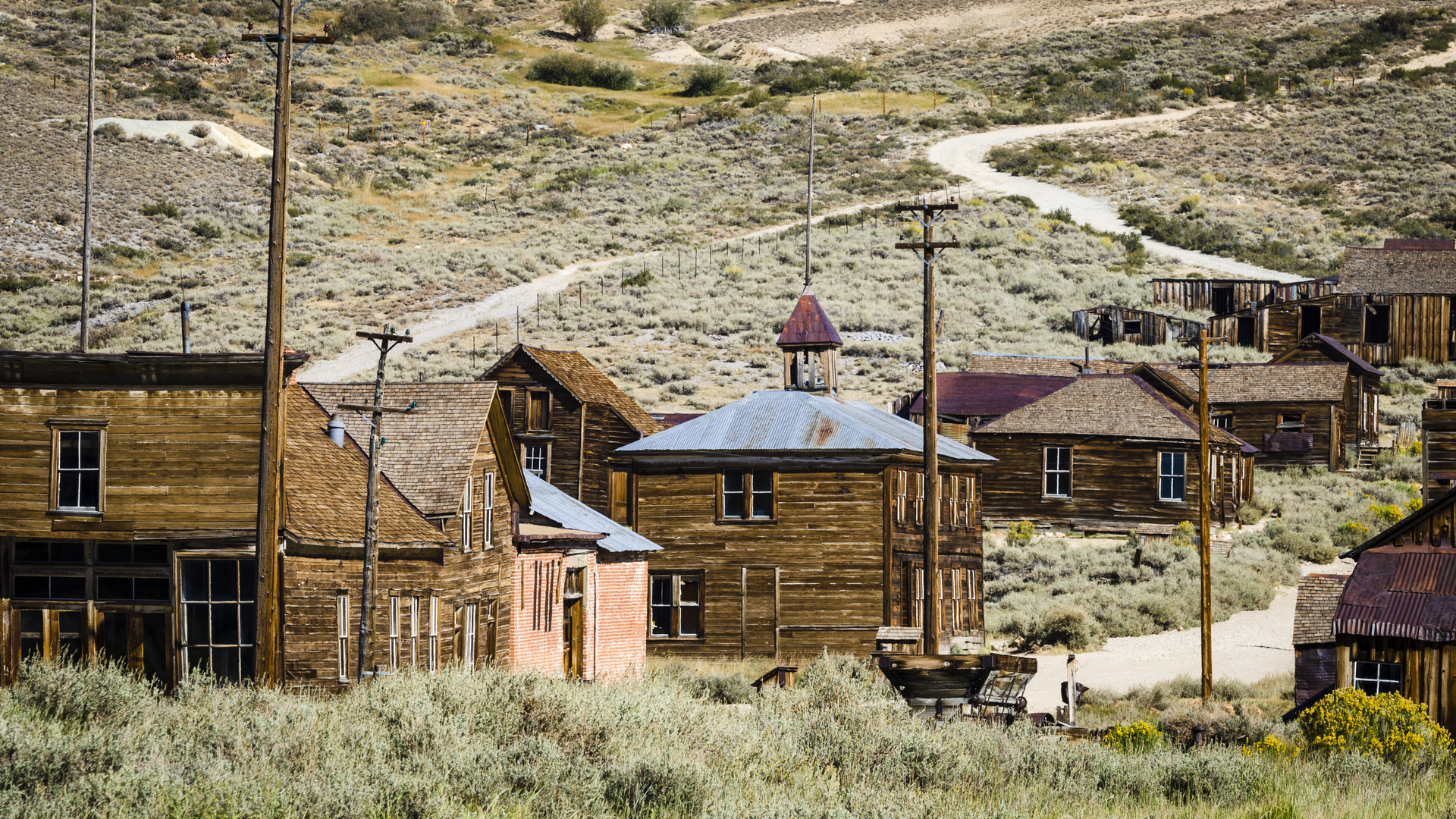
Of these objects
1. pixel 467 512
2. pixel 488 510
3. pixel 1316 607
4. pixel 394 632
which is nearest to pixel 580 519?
pixel 488 510

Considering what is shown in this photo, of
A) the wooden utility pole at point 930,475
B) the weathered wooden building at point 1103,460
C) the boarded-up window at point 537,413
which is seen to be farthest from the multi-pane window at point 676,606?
the weathered wooden building at point 1103,460

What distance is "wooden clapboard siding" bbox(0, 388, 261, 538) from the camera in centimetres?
2120

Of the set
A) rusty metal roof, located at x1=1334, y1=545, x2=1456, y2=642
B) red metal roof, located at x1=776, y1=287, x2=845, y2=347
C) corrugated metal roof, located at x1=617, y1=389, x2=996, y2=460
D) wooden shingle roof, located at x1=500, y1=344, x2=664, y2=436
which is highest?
red metal roof, located at x1=776, y1=287, x2=845, y2=347

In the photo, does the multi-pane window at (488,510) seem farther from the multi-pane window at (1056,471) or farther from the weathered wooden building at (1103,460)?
the multi-pane window at (1056,471)

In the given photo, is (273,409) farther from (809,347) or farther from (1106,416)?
(1106,416)

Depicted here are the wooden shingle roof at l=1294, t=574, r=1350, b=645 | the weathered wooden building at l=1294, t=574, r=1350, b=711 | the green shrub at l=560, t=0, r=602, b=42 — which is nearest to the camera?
the weathered wooden building at l=1294, t=574, r=1350, b=711

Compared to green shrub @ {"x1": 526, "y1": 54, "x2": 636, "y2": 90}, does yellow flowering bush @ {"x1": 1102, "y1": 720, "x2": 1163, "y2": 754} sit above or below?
below

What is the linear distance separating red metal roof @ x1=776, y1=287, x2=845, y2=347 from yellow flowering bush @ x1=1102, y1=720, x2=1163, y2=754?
17.9m

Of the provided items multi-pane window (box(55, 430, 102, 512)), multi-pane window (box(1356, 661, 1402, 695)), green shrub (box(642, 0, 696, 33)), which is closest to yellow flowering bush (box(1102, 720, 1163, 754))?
multi-pane window (box(1356, 661, 1402, 695))

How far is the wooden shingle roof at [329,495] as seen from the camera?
22.4m

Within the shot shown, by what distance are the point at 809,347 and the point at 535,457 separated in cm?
820

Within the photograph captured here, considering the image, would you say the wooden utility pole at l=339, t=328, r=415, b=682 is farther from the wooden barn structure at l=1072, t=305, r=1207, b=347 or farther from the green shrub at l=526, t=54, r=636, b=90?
the green shrub at l=526, t=54, r=636, b=90

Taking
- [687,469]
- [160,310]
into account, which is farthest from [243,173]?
[687,469]

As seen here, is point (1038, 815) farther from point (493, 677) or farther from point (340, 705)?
point (340, 705)
